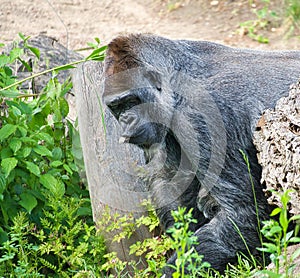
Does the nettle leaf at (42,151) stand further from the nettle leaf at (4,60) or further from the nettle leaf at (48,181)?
the nettle leaf at (4,60)

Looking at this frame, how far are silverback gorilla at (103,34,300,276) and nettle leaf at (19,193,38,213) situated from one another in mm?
810

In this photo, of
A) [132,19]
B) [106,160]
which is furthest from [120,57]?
[132,19]

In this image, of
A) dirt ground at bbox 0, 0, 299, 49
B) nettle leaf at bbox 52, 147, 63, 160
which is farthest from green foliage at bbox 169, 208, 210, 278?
dirt ground at bbox 0, 0, 299, 49

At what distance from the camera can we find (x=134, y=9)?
946 cm

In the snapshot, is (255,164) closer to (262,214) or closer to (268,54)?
(262,214)

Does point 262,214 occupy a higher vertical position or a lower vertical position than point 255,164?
lower

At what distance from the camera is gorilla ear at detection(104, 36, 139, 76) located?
370 cm

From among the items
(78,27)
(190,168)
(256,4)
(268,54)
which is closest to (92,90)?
(190,168)

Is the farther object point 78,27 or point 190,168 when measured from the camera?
point 78,27

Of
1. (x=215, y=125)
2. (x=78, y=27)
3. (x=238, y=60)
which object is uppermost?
(x=238, y=60)

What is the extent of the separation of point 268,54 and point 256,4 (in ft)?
16.9

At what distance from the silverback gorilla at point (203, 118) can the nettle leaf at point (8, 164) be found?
0.76 metres

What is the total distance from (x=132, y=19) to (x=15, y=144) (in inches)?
207

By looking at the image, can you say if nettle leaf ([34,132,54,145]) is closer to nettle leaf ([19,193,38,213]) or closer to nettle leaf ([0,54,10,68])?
nettle leaf ([19,193,38,213])
